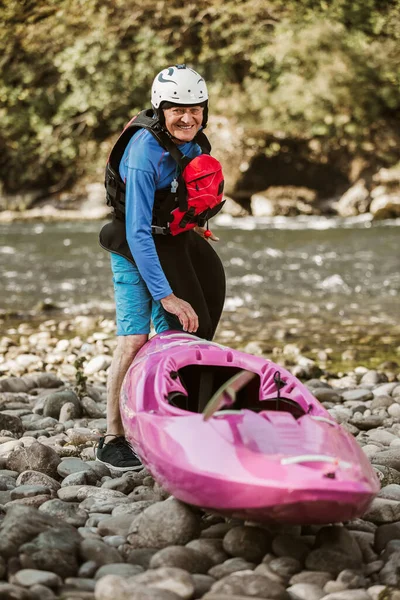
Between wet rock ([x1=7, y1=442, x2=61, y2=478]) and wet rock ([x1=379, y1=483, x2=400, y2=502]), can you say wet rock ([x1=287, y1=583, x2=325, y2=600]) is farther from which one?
wet rock ([x1=7, y1=442, x2=61, y2=478])

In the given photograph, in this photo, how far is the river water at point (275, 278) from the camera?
7531mm

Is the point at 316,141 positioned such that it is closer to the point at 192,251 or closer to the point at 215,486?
the point at 192,251

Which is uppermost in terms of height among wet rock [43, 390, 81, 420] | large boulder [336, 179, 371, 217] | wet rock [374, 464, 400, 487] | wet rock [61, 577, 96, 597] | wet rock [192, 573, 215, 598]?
wet rock [61, 577, 96, 597]

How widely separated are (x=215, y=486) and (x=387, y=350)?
4343 mm

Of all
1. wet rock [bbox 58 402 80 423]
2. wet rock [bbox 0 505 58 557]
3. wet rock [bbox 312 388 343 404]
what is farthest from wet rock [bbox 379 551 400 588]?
wet rock [bbox 312 388 343 404]

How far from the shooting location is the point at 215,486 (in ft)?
7.86

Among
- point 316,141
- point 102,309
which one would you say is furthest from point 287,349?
point 316,141

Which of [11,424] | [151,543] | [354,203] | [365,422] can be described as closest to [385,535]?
[151,543]

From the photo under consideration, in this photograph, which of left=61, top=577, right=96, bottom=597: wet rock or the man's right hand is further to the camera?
the man's right hand

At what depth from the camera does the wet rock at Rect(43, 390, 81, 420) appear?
14.3 ft

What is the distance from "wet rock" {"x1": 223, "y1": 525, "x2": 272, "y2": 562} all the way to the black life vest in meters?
1.33

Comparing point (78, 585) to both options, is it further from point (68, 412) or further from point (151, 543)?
point (68, 412)

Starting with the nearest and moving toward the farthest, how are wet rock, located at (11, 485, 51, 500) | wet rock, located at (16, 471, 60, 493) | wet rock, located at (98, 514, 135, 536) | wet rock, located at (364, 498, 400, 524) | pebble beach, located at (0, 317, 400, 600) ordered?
1. pebble beach, located at (0, 317, 400, 600)
2. wet rock, located at (98, 514, 135, 536)
3. wet rock, located at (364, 498, 400, 524)
4. wet rock, located at (11, 485, 51, 500)
5. wet rock, located at (16, 471, 60, 493)

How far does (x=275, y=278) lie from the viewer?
10211 millimetres
